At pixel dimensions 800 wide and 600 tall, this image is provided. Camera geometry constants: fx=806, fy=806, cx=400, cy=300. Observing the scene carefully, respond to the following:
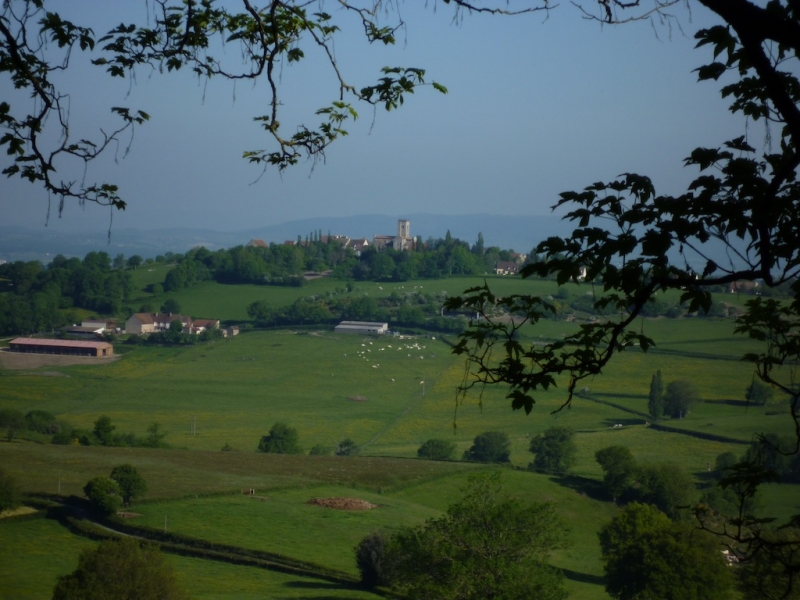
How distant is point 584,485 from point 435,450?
8.60m

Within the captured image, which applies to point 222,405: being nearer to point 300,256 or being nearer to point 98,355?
point 98,355

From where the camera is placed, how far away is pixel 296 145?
5.52m

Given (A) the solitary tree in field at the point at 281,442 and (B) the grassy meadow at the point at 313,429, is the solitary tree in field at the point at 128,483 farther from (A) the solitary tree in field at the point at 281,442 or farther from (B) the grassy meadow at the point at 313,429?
(A) the solitary tree in field at the point at 281,442

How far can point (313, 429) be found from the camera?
1810 inches

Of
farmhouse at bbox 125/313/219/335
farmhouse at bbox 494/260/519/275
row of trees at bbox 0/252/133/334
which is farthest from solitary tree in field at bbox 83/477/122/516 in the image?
farmhouse at bbox 494/260/519/275

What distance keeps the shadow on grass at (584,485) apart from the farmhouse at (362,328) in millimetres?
35845

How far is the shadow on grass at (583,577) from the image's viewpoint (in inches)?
899

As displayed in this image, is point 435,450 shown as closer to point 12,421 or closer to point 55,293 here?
point 12,421

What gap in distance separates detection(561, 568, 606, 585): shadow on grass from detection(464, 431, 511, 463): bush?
1563 centimetres

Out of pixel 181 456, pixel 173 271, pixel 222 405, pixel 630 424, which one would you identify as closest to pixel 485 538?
pixel 181 456

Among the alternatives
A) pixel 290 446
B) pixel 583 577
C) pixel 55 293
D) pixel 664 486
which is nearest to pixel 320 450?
pixel 290 446

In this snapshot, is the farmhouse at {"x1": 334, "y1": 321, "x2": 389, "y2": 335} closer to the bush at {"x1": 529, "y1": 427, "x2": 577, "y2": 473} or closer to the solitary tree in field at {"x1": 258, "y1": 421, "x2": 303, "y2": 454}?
the solitary tree in field at {"x1": 258, "y1": 421, "x2": 303, "y2": 454}

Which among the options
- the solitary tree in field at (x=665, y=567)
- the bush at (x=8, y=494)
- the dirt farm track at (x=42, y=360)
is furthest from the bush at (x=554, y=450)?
the dirt farm track at (x=42, y=360)

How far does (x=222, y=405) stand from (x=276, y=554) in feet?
94.1
